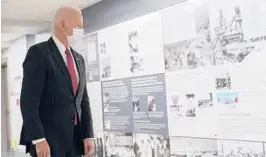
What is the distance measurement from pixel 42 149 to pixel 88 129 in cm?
37

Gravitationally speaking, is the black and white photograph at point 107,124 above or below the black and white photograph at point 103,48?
below

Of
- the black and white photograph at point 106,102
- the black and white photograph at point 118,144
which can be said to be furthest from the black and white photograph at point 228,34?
the black and white photograph at point 106,102

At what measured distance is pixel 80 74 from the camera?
2.18m

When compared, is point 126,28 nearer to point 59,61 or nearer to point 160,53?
point 160,53

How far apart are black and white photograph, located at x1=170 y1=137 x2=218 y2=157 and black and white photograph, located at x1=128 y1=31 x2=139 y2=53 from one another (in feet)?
3.84

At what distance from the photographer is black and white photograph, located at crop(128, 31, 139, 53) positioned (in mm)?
4363

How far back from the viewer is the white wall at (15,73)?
287 inches

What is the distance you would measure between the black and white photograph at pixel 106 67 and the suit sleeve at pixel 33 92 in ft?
9.33

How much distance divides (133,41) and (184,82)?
3.33 feet

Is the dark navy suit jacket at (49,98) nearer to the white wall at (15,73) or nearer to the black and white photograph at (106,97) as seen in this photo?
the black and white photograph at (106,97)

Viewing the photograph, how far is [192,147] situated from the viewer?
362 centimetres

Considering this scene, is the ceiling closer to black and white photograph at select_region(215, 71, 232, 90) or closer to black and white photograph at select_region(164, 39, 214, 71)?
black and white photograph at select_region(164, 39, 214, 71)

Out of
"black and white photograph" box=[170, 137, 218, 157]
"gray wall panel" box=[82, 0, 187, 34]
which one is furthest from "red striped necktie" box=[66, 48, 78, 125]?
"gray wall panel" box=[82, 0, 187, 34]

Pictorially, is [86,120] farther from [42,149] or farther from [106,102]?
[106,102]
